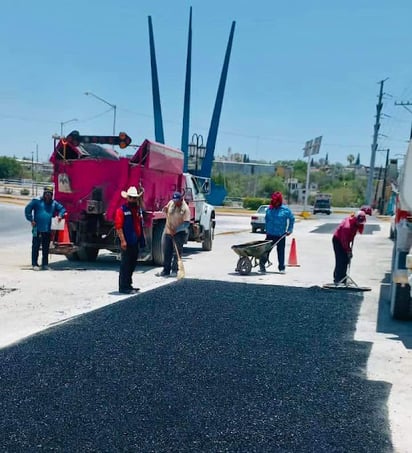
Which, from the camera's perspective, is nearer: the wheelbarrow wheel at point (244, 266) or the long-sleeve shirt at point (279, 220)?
the wheelbarrow wheel at point (244, 266)

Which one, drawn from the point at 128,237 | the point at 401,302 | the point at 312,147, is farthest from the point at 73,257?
the point at 312,147

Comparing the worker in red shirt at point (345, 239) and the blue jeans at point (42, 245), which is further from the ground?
the worker in red shirt at point (345, 239)

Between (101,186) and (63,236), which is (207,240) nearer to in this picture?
(101,186)

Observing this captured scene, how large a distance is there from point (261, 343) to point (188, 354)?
3.16ft

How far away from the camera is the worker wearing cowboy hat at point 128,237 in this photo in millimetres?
9804

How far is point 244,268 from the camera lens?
41.5 ft

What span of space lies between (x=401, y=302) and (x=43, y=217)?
283 inches

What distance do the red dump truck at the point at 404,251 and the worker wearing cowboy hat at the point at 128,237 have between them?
158 inches

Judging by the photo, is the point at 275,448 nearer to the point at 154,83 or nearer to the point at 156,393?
the point at 156,393

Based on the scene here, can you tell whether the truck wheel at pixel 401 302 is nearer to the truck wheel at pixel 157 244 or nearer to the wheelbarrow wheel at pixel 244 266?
the wheelbarrow wheel at pixel 244 266

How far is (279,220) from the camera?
42.9 ft

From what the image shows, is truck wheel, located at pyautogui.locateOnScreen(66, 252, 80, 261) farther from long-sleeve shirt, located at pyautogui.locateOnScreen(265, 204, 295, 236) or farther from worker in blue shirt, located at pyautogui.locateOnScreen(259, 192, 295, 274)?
long-sleeve shirt, located at pyautogui.locateOnScreen(265, 204, 295, 236)

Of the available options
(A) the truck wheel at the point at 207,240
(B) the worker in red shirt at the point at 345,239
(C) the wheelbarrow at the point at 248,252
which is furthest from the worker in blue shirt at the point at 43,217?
(A) the truck wheel at the point at 207,240

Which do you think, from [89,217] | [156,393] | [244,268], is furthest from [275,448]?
[89,217]
